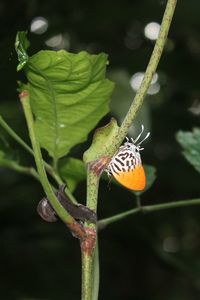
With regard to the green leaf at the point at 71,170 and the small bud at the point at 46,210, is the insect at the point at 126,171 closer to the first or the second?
the small bud at the point at 46,210

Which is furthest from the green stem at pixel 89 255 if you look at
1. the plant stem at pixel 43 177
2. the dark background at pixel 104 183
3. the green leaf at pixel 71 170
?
the dark background at pixel 104 183

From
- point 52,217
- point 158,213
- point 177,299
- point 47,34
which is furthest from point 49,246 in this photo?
point 52,217

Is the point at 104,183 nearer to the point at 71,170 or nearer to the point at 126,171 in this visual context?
the point at 71,170

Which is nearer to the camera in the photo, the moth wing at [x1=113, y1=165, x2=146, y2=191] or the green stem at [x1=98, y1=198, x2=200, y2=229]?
the moth wing at [x1=113, y1=165, x2=146, y2=191]

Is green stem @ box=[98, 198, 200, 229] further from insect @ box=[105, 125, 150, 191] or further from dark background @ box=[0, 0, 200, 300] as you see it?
dark background @ box=[0, 0, 200, 300]

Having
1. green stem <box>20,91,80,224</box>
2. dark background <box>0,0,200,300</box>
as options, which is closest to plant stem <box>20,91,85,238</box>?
green stem <box>20,91,80,224</box>

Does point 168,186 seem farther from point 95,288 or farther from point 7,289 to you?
point 95,288
